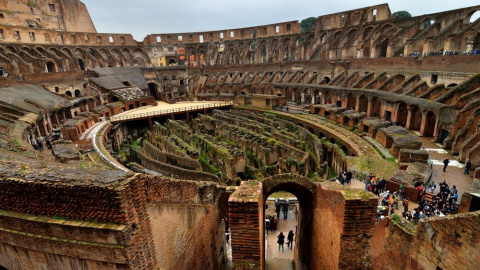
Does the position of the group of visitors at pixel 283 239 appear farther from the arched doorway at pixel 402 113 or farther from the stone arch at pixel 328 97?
the stone arch at pixel 328 97

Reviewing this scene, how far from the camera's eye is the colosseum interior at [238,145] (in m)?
5.33

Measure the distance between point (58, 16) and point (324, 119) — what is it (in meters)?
46.2

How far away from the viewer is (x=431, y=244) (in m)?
7.23

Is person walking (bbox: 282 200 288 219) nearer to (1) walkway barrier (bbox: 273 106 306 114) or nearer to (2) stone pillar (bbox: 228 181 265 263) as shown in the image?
(2) stone pillar (bbox: 228 181 265 263)

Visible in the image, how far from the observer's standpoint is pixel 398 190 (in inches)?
456

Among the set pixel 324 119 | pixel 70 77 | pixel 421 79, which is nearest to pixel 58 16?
pixel 70 77

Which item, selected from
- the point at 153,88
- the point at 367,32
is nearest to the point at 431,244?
the point at 367,32

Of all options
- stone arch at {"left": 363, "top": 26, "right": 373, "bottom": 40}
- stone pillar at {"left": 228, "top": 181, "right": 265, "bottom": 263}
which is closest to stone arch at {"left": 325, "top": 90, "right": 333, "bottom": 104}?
stone arch at {"left": 363, "top": 26, "right": 373, "bottom": 40}

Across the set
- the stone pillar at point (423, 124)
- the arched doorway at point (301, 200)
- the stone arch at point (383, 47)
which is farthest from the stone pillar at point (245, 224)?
the stone arch at point (383, 47)

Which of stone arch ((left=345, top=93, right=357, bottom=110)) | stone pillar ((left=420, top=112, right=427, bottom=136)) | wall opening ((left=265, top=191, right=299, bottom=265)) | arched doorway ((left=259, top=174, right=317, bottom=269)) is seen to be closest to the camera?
arched doorway ((left=259, top=174, right=317, bottom=269))

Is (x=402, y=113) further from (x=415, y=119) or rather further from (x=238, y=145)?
(x=238, y=145)

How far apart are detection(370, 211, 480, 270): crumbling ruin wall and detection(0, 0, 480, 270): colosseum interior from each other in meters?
0.04

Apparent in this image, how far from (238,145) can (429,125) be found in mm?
14108

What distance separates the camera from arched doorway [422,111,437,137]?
731 inches
